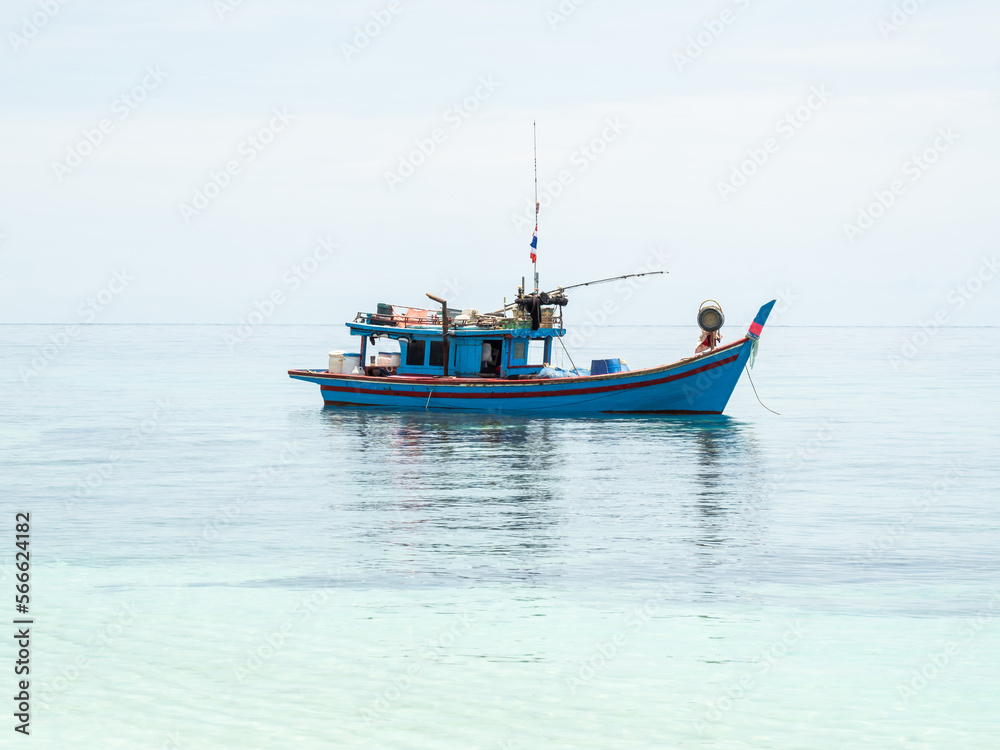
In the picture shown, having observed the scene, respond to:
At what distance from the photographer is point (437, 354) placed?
40719 mm

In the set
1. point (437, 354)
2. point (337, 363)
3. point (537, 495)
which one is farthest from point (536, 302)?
point (537, 495)

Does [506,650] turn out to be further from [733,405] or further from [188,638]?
[733,405]

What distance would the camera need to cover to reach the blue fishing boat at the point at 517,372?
39.0 m

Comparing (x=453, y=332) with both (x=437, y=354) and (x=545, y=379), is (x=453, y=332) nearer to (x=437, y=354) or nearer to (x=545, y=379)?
(x=437, y=354)

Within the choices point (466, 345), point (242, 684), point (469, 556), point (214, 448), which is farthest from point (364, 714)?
point (466, 345)

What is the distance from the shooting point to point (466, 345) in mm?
40031

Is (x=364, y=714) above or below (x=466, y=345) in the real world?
below

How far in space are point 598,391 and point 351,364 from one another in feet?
32.9

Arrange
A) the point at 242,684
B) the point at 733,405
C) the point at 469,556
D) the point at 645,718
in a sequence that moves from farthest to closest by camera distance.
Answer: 1. the point at 733,405
2. the point at 469,556
3. the point at 242,684
4. the point at 645,718

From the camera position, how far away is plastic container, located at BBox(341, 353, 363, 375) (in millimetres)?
42594

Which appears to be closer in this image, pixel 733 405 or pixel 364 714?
pixel 364 714

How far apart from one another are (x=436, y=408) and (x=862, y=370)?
6063cm

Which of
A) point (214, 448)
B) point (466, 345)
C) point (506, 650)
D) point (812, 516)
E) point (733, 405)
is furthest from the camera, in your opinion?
point (733, 405)

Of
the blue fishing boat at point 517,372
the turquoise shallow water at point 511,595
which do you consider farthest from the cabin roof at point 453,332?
the turquoise shallow water at point 511,595
